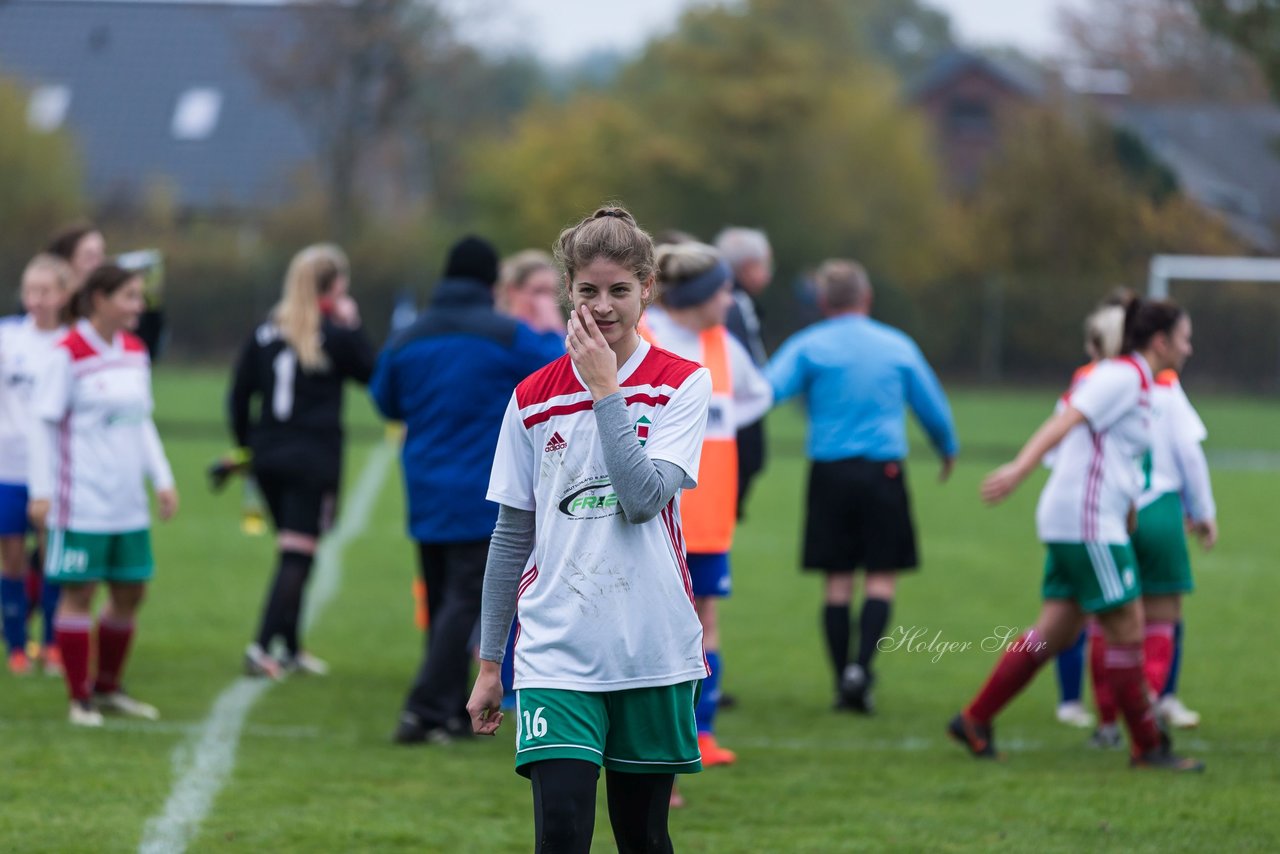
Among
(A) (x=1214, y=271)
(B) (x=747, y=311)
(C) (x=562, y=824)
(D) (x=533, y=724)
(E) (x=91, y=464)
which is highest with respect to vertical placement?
(A) (x=1214, y=271)

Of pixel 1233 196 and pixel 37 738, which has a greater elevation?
pixel 1233 196

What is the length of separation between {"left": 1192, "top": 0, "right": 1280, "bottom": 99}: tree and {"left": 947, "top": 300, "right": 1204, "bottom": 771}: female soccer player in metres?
4.37

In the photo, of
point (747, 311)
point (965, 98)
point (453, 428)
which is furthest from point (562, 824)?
point (965, 98)

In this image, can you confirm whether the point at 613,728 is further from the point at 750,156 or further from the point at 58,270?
the point at 750,156

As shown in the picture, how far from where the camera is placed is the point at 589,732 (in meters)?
3.92

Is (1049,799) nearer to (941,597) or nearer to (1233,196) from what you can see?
(941,597)

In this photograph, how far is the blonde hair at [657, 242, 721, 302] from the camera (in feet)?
21.7

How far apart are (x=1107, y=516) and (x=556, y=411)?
10.1 feet

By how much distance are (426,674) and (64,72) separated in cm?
5001

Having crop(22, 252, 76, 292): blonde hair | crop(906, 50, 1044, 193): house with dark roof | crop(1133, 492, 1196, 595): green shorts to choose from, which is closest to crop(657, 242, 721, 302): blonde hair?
crop(1133, 492, 1196, 595): green shorts

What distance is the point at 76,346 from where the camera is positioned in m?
7.13

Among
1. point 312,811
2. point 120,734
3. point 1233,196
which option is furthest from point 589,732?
point 1233,196

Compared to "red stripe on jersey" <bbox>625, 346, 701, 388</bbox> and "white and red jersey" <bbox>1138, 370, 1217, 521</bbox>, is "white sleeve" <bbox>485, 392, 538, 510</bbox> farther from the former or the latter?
"white and red jersey" <bbox>1138, 370, 1217, 521</bbox>

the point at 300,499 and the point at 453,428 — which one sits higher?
the point at 453,428
